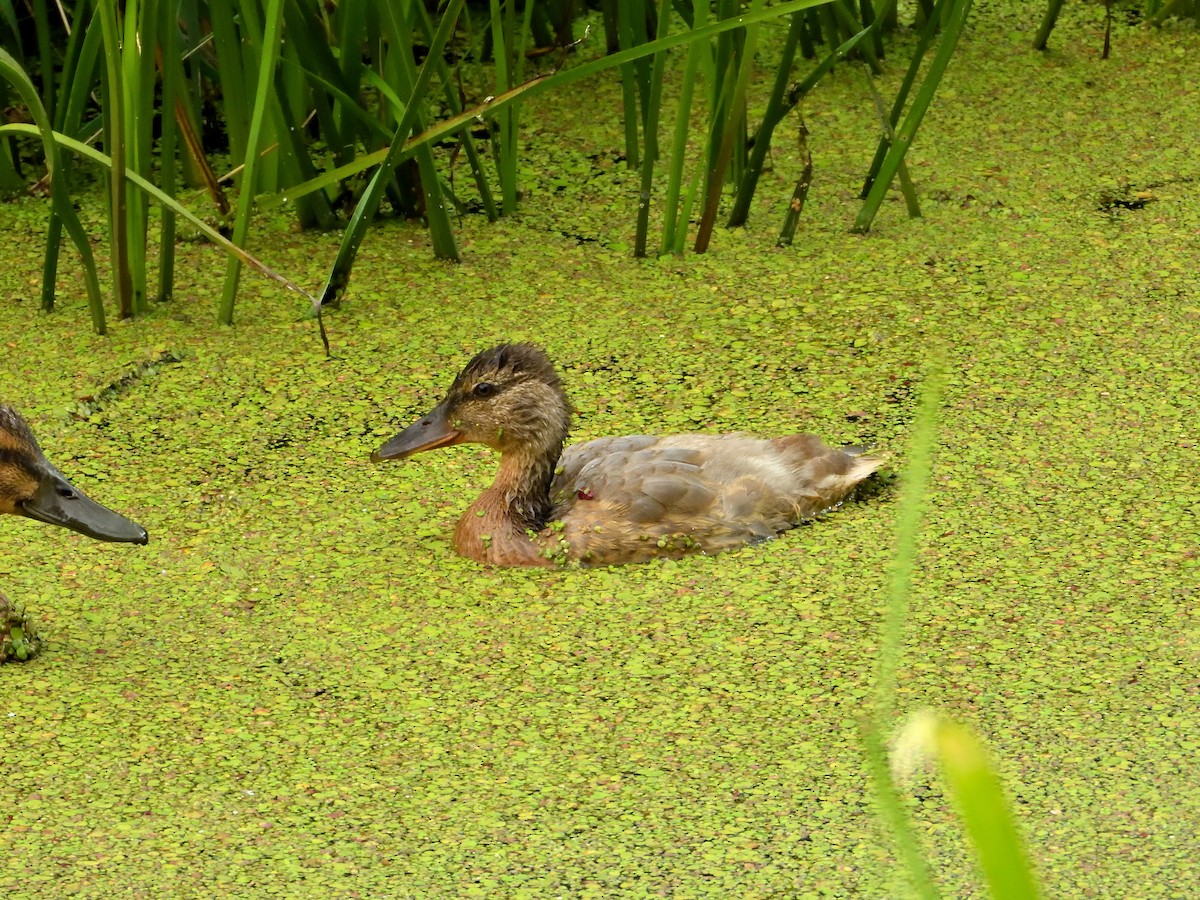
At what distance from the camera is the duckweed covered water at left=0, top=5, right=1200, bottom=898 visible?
2.59 m

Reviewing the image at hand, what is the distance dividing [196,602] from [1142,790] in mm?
1767

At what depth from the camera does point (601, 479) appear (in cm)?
359

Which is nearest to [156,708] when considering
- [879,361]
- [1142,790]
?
[1142,790]

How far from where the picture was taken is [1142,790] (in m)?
2.61

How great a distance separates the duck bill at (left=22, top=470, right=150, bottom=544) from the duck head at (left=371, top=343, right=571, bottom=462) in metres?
0.64

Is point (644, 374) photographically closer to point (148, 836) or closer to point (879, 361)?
point (879, 361)

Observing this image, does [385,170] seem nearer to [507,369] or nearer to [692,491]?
[507,369]

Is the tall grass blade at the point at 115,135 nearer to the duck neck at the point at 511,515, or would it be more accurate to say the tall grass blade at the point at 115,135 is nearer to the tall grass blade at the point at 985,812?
the duck neck at the point at 511,515

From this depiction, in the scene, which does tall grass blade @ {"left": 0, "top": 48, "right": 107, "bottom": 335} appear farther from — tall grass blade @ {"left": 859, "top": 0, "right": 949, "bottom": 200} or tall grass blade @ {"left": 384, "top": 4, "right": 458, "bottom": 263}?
tall grass blade @ {"left": 859, "top": 0, "right": 949, "bottom": 200}

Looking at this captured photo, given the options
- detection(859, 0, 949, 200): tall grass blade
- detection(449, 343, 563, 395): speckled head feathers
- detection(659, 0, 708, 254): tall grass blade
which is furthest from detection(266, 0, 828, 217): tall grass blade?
detection(449, 343, 563, 395): speckled head feathers

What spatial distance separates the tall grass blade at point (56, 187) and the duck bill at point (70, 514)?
0.89 meters

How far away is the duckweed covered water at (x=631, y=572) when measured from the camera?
259 cm

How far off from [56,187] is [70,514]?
1048mm

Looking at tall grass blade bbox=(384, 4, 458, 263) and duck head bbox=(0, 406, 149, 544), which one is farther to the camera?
tall grass blade bbox=(384, 4, 458, 263)
